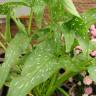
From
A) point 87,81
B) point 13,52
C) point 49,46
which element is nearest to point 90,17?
point 49,46

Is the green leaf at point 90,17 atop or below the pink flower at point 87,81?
atop

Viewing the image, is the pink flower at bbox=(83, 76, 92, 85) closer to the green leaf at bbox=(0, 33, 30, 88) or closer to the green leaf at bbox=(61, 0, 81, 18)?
the green leaf at bbox=(0, 33, 30, 88)

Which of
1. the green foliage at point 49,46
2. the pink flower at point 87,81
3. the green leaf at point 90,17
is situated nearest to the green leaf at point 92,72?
the green foliage at point 49,46

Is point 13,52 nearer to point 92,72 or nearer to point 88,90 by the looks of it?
point 92,72

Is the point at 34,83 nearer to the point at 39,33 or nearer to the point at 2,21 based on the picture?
the point at 39,33

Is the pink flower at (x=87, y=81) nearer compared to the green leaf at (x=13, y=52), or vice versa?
the green leaf at (x=13, y=52)

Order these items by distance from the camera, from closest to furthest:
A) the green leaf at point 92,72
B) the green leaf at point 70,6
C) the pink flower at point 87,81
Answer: the green leaf at point 70,6
the green leaf at point 92,72
the pink flower at point 87,81

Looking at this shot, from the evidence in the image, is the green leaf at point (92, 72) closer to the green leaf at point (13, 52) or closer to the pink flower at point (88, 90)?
the green leaf at point (13, 52)
